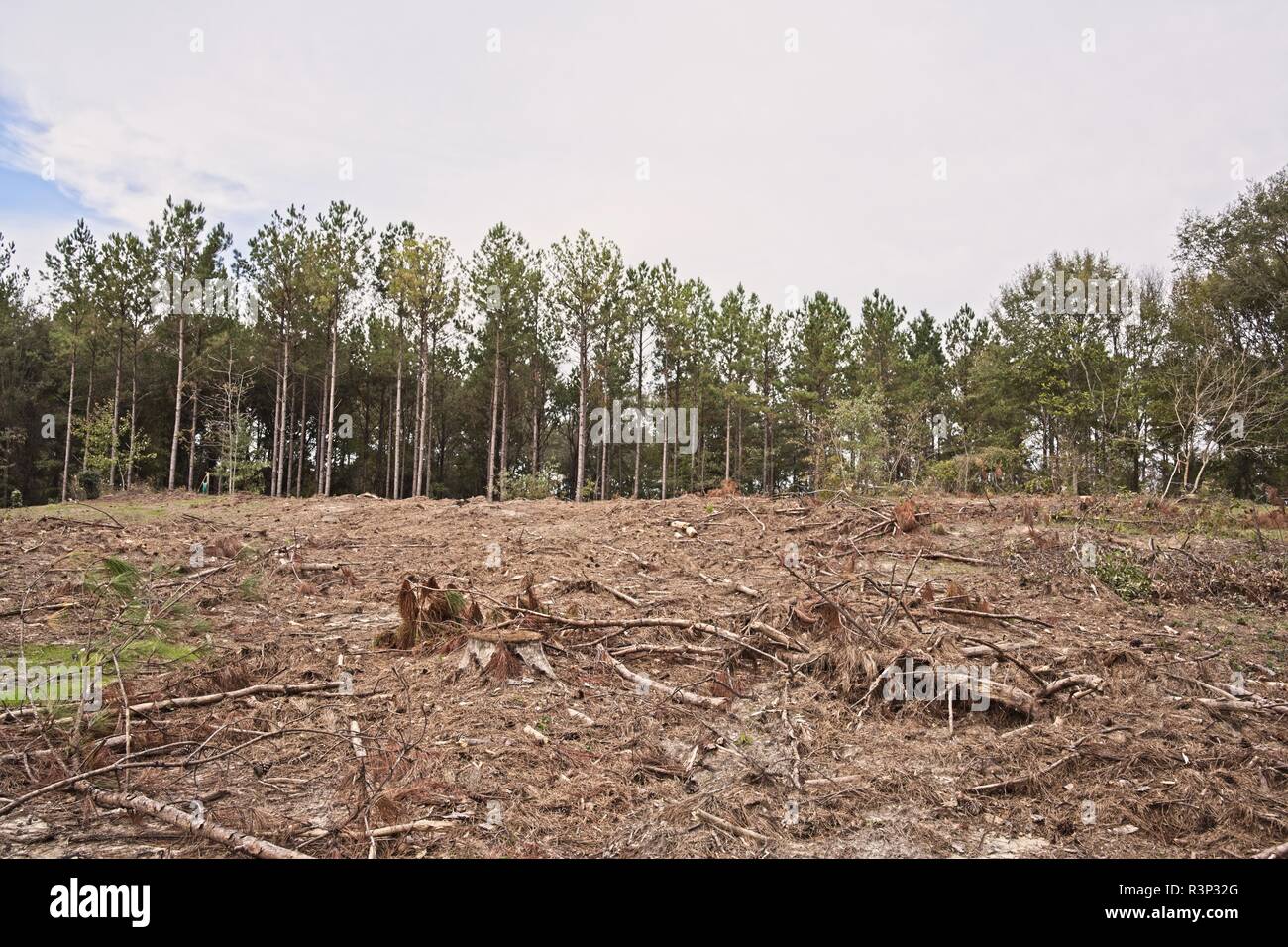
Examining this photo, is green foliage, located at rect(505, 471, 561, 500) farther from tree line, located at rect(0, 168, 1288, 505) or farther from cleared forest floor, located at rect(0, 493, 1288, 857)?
cleared forest floor, located at rect(0, 493, 1288, 857)

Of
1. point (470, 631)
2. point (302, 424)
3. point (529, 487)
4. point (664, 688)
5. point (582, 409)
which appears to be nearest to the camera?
point (664, 688)

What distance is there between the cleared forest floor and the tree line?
46.7ft

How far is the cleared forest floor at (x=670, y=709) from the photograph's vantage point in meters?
3.89

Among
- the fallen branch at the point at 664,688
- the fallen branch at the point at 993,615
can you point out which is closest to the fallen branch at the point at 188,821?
the fallen branch at the point at 664,688

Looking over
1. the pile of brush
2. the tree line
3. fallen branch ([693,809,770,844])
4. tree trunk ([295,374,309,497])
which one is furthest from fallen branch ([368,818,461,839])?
tree trunk ([295,374,309,497])

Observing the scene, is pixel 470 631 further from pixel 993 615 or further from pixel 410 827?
pixel 993 615

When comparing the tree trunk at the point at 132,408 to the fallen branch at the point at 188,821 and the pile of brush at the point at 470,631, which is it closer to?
the pile of brush at the point at 470,631

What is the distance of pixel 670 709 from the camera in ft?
18.2

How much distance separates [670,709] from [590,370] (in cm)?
3356

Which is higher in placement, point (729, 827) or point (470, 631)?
point (470, 631)

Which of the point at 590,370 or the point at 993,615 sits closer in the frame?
the point at 993,615

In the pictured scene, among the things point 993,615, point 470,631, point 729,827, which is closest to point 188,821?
point 729,827

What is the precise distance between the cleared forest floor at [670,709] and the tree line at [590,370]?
A: 14.2m

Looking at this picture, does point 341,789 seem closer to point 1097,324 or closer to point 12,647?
point 12,647
